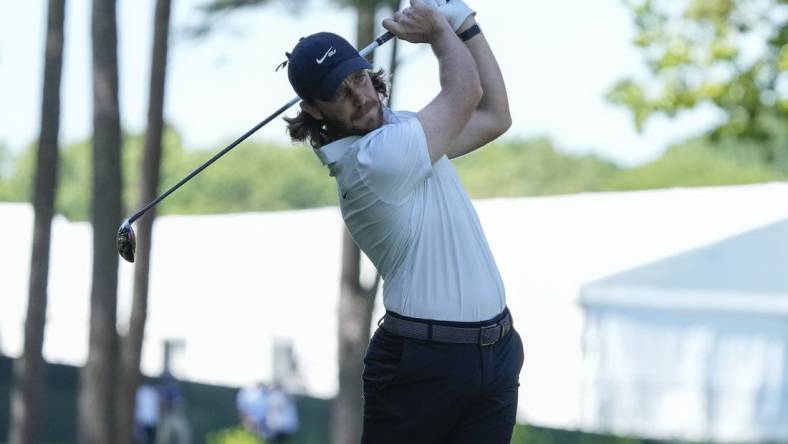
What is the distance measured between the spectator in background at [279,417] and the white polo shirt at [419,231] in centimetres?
1821

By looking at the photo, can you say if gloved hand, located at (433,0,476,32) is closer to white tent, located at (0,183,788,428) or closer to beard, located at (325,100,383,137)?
beard, located at (325,100,383,137)

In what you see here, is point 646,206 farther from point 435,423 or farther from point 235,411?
point 435,423

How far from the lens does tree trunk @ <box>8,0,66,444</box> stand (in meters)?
15.6

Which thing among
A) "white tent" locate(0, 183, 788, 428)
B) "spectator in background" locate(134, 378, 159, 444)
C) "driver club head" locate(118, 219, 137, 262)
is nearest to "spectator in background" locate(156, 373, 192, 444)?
"spectator in background" locate(134, 378, 159, 444)

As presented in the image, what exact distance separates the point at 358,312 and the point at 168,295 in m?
15.6

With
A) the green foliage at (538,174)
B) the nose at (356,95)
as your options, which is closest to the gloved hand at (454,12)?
the nose at (356,95)

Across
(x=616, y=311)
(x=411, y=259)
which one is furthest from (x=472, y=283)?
(x=616, y=311)

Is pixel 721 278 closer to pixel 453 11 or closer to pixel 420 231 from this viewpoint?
pixel 453 11

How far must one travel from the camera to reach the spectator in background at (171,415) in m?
24.8

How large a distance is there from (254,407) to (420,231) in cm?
1871

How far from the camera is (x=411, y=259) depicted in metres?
4.54

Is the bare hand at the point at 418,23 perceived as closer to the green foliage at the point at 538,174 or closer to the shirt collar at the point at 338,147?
the shirt collar at the point at 338,147

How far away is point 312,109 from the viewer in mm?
4605

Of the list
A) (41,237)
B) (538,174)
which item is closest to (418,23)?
(41,237)
